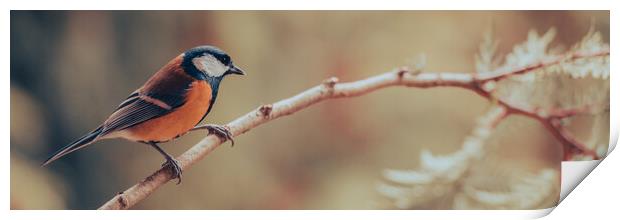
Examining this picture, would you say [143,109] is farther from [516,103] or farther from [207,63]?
[516,103]

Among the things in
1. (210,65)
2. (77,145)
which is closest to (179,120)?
(210,65)

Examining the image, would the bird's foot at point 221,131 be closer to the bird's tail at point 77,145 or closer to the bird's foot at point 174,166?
the bird's foot at point 174,166

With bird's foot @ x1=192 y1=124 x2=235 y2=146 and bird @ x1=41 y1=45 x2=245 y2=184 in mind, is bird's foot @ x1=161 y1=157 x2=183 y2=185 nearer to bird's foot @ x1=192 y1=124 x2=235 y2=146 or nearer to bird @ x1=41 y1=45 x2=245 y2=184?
bird @ x1=41 y1=45 x2=245 y2=184

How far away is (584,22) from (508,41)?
18cm

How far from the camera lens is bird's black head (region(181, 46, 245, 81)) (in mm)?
1578

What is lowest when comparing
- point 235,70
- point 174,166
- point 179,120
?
point 174,166

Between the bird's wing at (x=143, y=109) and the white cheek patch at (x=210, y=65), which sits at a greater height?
the white cheek patch at (x=210, y=65)

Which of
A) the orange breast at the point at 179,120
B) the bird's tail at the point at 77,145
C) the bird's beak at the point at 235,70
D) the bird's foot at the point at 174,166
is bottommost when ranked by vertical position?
the bird's foot at the point at 174,166

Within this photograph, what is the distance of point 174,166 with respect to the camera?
1611mm

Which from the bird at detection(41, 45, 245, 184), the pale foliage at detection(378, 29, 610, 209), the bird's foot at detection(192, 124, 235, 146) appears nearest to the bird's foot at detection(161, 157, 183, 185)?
the bird at detection(41, 45, 245, 184)

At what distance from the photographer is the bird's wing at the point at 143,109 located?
5.06 feet

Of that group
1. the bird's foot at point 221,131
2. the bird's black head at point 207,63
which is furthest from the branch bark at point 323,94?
the bird's black head at point 207,63

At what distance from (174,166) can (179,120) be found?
0.41 ft
